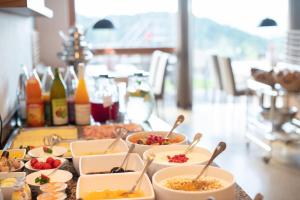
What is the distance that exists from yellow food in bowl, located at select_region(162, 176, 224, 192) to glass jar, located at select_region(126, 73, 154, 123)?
3.32ft

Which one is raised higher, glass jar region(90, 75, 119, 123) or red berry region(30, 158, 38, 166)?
glass jar region(90, 75, 119, 123)

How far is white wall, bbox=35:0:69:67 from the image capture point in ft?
18.6

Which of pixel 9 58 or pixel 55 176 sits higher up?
pixel 9 58

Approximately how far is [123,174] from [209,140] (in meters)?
3.61

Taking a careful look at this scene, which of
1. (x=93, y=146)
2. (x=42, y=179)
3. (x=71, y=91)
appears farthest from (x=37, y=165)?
(x=71, y=91)

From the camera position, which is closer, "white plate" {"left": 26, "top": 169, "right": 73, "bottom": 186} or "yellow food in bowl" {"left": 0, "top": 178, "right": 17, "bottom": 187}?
"yellow food in bowl" {"left": 0, "top": 178, "right": 17, "bottom": 187}

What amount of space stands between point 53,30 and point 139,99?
4.04 m

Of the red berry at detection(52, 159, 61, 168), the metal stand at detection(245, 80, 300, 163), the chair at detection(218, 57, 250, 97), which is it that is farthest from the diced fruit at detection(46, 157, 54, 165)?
the chair at detection(218, 57, 250, 97)

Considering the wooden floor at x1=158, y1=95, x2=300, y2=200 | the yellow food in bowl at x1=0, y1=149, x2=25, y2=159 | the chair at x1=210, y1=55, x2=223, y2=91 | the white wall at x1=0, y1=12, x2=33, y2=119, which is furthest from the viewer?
the chair at x1=210, y1=55, x2=223, y2=91

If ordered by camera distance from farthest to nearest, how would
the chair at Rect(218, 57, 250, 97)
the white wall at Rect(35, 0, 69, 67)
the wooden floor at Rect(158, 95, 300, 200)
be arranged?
the white wall at Rect(35, 0, 69, 67) → the chair at Rect(218, 57, 250, 97) → the wooden floor at Rect(158, 95, 300, 200)

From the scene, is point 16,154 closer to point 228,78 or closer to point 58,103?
point 58,103

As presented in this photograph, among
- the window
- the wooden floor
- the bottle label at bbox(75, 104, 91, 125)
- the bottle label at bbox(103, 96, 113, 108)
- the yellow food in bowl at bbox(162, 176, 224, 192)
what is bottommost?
the wooden floor

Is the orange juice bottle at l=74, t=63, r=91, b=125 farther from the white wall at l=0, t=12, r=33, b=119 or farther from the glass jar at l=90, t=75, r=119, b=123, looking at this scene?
the white wall at l=0, t=12, r=33, b=119

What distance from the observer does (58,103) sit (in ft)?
6.46
